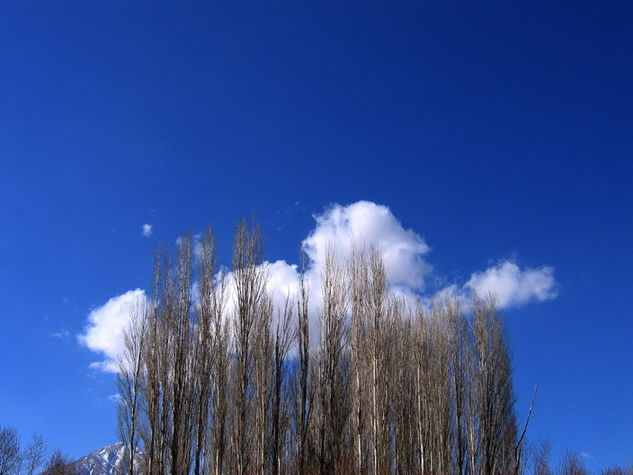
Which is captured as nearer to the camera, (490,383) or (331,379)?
(331,379)

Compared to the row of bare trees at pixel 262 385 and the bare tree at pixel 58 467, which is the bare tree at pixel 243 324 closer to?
the row of bare trees at pixel 262 385

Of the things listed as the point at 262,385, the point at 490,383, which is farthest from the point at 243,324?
the point at 490,383

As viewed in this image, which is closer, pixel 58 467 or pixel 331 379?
pixel 331 379

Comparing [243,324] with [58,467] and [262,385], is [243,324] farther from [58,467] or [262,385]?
[58,467]

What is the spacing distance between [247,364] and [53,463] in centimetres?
2955

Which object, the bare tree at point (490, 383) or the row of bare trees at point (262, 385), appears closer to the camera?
the row of bare trees at point (262, 385)

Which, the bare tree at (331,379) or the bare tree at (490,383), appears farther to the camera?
the bare tree at (490,383)

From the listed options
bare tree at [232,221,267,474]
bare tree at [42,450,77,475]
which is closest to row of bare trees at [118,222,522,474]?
bare tree at [232,221,267,474]

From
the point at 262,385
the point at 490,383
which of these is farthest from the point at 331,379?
the point at 490,383

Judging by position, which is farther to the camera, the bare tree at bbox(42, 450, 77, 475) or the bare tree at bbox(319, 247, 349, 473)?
the bare tree at bbox(42, 450, 77, 475)

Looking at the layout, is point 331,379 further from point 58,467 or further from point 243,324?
point 58,467

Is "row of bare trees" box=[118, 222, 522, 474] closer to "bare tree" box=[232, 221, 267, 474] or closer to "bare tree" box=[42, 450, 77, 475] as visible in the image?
"bare tree" box=[232, 221, 267, 474]

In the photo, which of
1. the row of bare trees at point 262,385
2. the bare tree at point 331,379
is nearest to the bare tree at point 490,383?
the row of bare trees at point 262,385

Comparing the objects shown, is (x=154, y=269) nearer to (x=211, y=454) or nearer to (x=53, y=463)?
(x=211, y=454)
